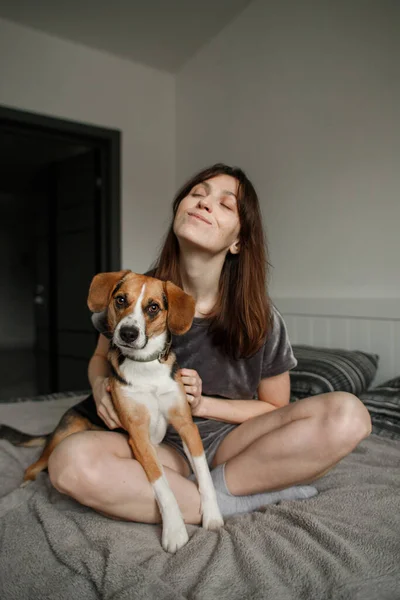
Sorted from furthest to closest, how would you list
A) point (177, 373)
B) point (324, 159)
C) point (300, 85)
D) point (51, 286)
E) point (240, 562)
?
point (51, 286) → point (300, 85) → point (324, 159) → point (177, 373) → point (240, 562)

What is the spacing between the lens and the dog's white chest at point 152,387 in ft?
3.86

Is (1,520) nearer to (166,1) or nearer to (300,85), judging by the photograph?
(300,85)

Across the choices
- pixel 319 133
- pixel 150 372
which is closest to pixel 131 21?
pixel 319 133

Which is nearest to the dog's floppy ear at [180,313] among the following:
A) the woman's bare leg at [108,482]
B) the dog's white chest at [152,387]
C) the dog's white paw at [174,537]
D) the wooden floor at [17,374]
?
the dog's white chest at [152,387]

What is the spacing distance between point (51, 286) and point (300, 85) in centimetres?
311

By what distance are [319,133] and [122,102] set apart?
198cm

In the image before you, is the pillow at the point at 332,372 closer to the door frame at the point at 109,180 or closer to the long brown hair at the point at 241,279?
the long brown hair at the point at 241,279

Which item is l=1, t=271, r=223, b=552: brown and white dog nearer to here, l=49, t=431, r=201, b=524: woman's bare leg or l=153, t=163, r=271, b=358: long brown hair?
l=49, t=431, r=201, b=524: woman's bare leg

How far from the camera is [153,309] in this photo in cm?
118

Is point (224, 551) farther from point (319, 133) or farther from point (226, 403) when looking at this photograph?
point (319, 133)

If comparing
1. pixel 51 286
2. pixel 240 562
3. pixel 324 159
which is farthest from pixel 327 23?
pixel 51 286

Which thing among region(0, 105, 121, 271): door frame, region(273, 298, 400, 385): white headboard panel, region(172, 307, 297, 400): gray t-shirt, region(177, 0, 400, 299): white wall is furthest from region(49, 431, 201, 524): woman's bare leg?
region(0, 105, 121, 271): door frame

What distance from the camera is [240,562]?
93 cm

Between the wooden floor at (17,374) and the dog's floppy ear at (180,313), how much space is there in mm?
3135
